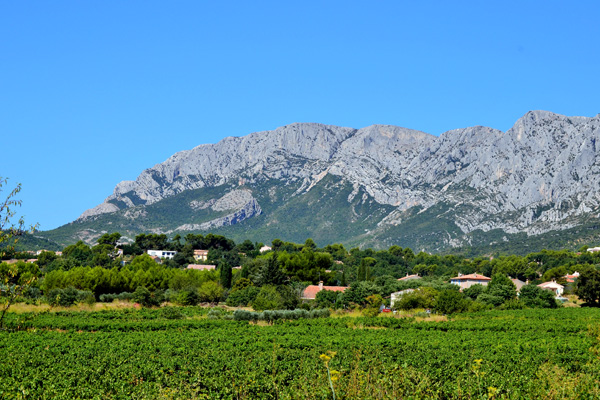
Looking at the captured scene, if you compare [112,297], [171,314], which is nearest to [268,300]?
[171,314]

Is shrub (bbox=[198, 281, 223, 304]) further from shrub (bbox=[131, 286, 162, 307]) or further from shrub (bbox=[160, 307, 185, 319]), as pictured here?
shrub (bbox=[160, 307, 185, 319])

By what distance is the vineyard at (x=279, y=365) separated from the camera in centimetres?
1423

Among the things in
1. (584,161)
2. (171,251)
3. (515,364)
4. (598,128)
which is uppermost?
(598,128)

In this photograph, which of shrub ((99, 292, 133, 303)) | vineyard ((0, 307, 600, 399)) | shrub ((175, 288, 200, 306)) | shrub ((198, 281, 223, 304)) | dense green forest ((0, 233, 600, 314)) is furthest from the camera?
shrub ((198, 281, 223, 304))

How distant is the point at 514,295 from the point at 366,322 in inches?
1489

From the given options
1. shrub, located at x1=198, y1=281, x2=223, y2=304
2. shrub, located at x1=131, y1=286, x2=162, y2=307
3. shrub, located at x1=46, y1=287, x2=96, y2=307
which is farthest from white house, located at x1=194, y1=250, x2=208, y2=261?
shrub, located at x1=46, y1=287, x2=96, y2=307

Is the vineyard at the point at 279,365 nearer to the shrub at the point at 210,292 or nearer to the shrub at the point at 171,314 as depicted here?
the shrub at the point at 171,314

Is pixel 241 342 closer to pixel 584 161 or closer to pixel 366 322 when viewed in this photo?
pixel 366 322

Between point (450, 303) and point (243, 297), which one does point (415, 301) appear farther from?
point (243, 297)

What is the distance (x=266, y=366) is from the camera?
21.6m

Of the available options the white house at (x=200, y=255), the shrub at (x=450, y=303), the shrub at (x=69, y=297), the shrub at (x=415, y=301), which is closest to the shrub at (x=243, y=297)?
the shrub at (x=69, y=297)

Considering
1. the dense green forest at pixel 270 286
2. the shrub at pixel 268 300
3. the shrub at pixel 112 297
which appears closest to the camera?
the shrub at pixel 268 300

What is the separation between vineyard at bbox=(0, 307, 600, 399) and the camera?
14227 mm

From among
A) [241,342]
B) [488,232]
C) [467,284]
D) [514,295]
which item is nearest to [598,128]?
[488,232]
